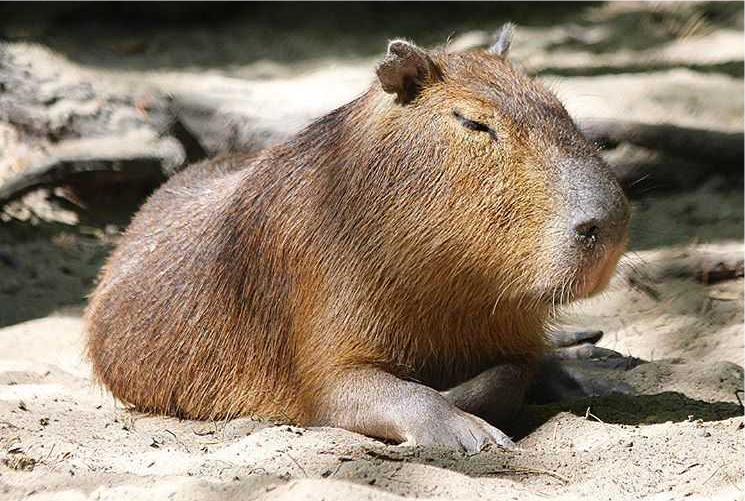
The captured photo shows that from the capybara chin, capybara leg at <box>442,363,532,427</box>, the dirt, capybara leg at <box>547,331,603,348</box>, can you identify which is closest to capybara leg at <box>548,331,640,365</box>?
capybara leg at <box>547,331,603,348</box>

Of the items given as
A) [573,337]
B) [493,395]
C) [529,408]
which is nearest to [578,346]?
[573,337]

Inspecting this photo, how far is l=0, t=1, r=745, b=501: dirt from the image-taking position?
3168 mm

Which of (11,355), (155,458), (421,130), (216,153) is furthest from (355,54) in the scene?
(155,458)

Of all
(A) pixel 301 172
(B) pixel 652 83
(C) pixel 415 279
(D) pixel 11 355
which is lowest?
(D) pixel 11 355

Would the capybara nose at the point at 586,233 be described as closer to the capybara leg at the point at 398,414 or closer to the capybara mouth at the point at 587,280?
the capybara mouth at the point at 587,280

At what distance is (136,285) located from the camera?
4703 mm

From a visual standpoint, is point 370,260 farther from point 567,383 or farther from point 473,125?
point 567,383

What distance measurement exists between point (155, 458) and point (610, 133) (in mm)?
3983

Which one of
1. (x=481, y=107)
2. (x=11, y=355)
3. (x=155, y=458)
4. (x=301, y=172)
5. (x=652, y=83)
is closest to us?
(x=155, y=458)

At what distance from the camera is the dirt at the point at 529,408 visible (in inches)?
125

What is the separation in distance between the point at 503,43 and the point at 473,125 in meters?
0.75

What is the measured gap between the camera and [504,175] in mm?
3756

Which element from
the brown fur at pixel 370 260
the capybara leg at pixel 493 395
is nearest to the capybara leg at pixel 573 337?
the brown fur at pixel 370 260

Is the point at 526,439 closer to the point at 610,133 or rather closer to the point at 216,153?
the point at 610,133
